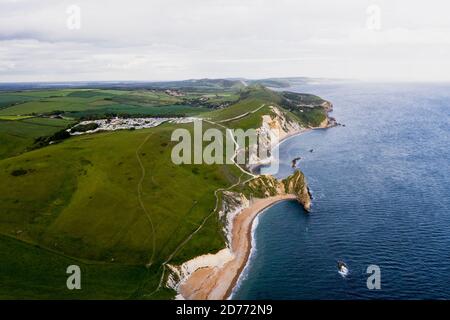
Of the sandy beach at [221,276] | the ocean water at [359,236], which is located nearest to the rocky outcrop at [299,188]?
the ocean water at [359,236]

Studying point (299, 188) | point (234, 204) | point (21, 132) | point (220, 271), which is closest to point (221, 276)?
point (220, 271)

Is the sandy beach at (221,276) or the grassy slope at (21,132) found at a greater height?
the grassy slope at (21,132)

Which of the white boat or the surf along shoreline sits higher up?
the white boat

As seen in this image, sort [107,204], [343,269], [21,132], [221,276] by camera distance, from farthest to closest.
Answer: [21,132] < [107,204] < [221,276] < [343,269]

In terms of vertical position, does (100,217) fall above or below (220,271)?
above

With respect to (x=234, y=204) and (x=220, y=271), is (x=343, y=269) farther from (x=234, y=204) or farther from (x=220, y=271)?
(x=234, y=204)

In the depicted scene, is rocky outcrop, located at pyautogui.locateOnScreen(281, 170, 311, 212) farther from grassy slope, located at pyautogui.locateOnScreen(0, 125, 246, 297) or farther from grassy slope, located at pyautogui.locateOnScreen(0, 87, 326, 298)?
grassy slope, located at pyautogui.locateOnScreen(0, 125, 246, 297)

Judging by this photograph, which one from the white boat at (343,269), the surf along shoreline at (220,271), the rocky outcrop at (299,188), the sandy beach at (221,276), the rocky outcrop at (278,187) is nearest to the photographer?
the sandy beach at (221,276)

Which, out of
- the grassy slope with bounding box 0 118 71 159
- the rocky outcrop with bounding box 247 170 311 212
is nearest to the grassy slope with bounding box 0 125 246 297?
the rocky outcrop with bounding box 247 170 311 212

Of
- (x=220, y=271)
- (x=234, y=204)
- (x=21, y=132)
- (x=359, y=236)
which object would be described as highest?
(x=21, y=132)

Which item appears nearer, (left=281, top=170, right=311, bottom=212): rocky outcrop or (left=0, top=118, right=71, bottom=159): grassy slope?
(left=281, top=170, right=311, bottom=212): rocky outcrop

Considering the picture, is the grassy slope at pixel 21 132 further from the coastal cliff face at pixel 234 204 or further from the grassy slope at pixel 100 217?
the coastal cliff face at pixel 234 204
